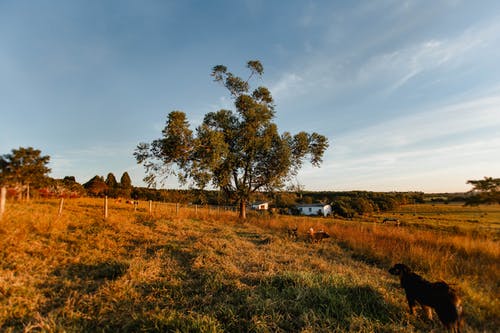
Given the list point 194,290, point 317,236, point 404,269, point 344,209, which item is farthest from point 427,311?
point 344,209

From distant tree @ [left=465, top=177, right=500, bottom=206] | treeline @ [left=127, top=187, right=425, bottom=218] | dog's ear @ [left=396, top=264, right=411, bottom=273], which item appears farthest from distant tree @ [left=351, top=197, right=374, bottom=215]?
dog's ear @ [left=396, top=264, right=411, bottom=273]

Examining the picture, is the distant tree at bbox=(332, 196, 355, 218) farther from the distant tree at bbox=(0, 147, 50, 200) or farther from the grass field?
the distant tree at bbox=(0, 147, 50, 200)

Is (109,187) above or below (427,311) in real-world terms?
above

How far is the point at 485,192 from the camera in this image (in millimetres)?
5527

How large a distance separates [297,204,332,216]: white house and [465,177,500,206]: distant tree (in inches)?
2856

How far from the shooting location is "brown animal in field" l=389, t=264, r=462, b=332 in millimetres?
2818

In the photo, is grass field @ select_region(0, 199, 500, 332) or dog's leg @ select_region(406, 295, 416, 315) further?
dog's leg @ select_region(406, 295, 416, 315)

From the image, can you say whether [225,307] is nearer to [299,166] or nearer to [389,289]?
[389,289]

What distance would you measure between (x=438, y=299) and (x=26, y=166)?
35.5 m

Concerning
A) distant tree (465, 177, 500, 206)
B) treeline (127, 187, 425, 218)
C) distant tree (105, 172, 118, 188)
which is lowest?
treeline (127, 187, 425, 218)

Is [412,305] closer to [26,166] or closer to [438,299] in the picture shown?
[438,299]

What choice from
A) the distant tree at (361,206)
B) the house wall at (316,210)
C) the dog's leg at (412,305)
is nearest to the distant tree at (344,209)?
the distant tree at (361,206)

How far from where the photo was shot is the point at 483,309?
13.1 feet

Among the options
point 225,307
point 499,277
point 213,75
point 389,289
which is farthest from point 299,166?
point 225,307
